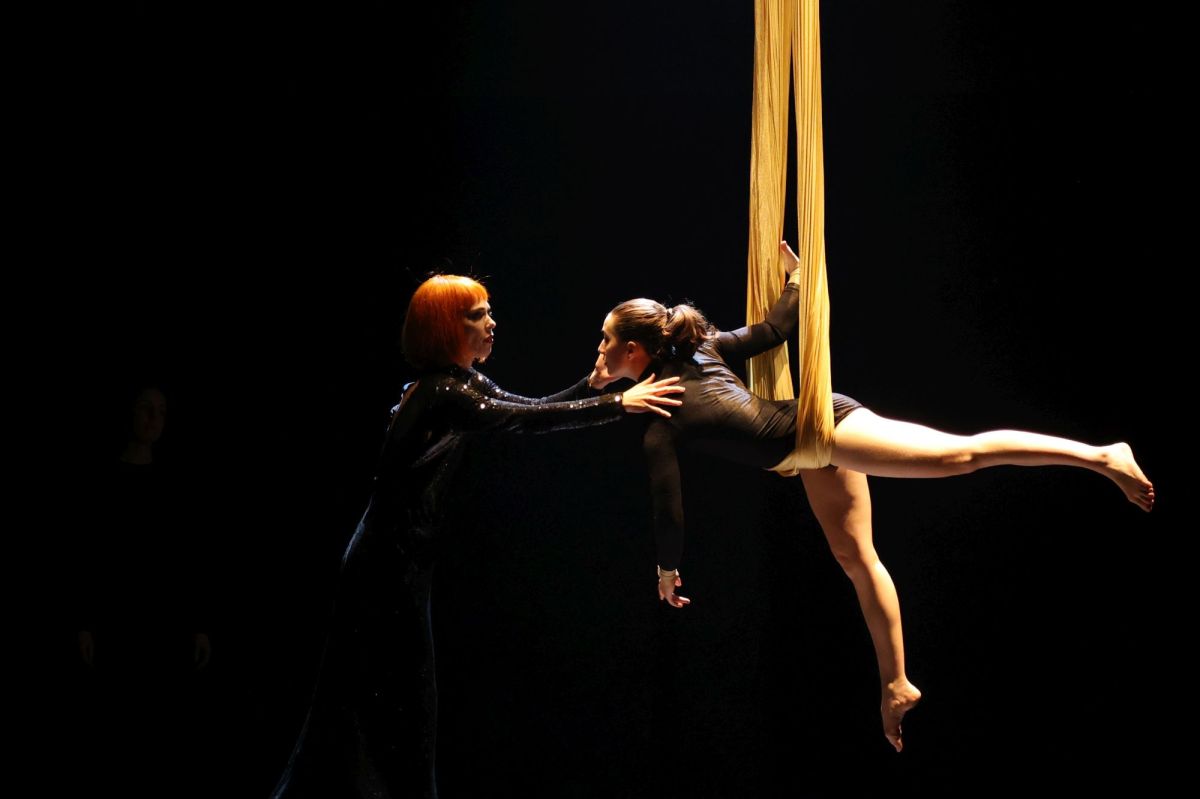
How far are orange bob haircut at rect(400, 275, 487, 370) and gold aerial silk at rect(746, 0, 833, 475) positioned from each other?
2.84ft

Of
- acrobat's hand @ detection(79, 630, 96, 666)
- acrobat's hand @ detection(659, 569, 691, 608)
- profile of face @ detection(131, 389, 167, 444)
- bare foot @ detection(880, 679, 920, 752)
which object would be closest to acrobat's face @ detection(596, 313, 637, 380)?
acrobat's hand @ detection(659, 569, 691, 608)

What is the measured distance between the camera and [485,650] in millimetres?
4121

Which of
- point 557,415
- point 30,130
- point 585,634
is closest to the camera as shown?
point 557,415

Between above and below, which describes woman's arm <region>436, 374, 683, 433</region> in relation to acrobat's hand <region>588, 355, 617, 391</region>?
below

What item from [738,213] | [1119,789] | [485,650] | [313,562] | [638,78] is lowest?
[1119,789]

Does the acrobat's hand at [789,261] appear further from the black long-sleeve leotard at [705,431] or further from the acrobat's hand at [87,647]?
the acrobat's hand at [87,647]

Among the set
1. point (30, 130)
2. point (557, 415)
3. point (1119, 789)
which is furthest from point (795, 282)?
point (30, 130)

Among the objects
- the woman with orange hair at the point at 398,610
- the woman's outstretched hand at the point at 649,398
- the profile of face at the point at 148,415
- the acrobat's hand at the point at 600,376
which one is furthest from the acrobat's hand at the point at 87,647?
the woman's outstretched hand at the point at 649,398

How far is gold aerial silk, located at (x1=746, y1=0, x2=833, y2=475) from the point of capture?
115 inches

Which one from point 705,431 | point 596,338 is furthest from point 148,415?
point 705,431

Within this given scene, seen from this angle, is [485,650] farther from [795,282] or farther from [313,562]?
[795,282]

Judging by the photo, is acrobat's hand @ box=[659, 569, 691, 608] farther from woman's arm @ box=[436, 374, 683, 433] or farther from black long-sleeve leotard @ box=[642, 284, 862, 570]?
woman's arm @ box=[436, 374, 683, 433]

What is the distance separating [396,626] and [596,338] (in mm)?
1483

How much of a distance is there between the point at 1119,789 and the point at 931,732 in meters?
0.70
